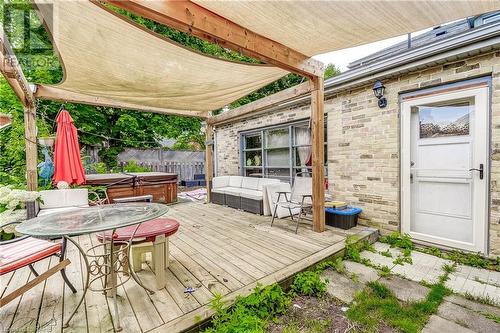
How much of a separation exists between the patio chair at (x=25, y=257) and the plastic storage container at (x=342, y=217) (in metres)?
3.59

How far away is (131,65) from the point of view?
3.22m

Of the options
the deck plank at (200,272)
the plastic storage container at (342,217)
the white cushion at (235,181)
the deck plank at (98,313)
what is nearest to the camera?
the deck plank at (98,313)

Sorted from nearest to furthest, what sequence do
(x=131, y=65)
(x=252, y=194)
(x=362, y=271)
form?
(x=362, y=271), (x=131, y=65), (x=252, y=194)

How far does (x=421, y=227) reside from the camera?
12.1 feet

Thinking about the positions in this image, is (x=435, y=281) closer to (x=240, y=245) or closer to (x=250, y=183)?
(x=240, y=245)

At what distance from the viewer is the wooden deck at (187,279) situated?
1.84 m

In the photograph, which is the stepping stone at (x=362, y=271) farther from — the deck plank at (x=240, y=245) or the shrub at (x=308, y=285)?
the deck plank at (x=240, y=245)

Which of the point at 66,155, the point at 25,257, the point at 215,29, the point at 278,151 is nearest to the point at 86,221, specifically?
the point at 25,257

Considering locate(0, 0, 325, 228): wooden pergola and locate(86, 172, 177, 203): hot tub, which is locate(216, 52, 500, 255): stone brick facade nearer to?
locate(0, 0, 325, 228): wooden pergola

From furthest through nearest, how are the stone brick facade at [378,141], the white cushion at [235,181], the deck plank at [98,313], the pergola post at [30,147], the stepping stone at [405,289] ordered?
the white cushion at [235,181] → the pergola post at [30,147] → the stone brick facade at [378,141] → the stepping stone at [405,289] → the deck plank at [98,313]

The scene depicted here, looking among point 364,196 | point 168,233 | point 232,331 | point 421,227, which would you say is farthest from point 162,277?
point 421,227

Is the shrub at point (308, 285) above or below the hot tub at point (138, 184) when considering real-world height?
below

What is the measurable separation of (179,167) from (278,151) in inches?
226

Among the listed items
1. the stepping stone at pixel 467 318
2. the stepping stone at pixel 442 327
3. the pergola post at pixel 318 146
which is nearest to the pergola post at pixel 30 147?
the pergola post at pixel 318 146
